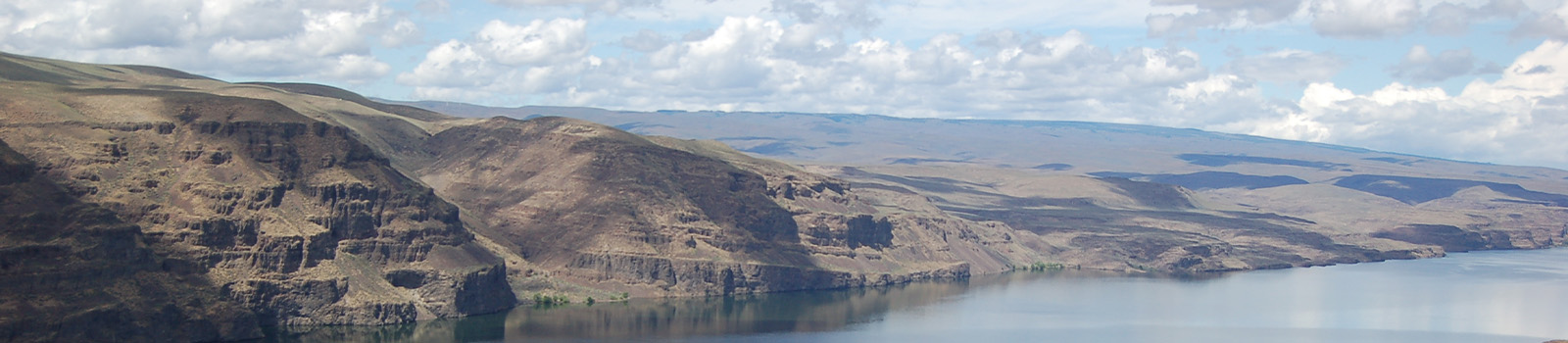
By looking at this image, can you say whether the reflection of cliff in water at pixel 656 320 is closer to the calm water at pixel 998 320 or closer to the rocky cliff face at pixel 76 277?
the calm water at pixel 998 320

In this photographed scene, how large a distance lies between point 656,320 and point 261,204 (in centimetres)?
3598

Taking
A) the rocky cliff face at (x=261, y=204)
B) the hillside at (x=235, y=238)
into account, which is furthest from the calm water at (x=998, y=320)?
the hillside at (x=235, y=238)

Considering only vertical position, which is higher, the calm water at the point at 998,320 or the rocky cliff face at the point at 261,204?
the rocky cliff face at the point at 261,204

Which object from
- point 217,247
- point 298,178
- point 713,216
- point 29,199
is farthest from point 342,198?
point 713,216

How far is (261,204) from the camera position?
142125mm

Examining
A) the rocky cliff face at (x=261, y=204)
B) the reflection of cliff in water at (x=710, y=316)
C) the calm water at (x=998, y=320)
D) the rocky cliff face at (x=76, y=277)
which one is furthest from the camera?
the reflection of cliff in water at (x=710, y=316)

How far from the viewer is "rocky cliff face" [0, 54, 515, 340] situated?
136 m

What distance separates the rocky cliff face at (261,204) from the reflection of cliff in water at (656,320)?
3313 millimetres

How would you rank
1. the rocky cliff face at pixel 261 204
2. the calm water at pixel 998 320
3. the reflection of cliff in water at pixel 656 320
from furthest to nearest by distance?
1. the calm water at pixel 998 320
2. the reflection of cliff in water at pixel 656 320
3. the rocky cliff face at pixel 261 204

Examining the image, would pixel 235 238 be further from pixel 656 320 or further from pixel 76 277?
pixel 656 320

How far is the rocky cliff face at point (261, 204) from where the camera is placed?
135750mm

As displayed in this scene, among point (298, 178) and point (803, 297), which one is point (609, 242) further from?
point (298, 178)

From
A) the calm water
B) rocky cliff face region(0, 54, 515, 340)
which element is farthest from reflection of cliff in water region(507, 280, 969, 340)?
rocky cliff face region(0, 54, 515, 340)

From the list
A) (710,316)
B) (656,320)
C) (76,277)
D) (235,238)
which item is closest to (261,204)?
(235,238)
